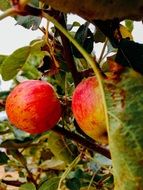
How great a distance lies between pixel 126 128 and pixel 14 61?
2.02 feet

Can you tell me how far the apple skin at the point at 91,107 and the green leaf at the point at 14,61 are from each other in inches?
15.7

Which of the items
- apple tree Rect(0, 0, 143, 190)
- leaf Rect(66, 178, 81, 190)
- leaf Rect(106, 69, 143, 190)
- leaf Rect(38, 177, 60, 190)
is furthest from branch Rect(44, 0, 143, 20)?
leaf Rect(66, 178, 81, 190)

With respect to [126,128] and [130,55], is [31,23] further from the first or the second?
Result: [126,128]

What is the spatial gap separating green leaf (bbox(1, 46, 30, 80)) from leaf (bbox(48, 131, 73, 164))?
0.55m

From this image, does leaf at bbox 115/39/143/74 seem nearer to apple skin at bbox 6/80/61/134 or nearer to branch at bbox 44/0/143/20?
branch at bbox 44/0/143/20

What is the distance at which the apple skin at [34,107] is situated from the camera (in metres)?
0.94

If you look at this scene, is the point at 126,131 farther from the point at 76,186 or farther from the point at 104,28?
the point at 76,186

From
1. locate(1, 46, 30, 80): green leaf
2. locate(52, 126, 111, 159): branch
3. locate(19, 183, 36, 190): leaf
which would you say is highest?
locate(1, 46, 30, 80): green leaf

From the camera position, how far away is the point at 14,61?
3.85ft

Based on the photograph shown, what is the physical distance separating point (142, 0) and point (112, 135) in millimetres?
191

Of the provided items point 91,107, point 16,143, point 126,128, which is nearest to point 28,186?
point 16,143

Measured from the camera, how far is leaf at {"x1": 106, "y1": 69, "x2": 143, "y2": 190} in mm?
601

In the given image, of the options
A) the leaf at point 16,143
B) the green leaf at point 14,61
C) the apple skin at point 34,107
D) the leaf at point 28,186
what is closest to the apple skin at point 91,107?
the apple skin at point 34,107

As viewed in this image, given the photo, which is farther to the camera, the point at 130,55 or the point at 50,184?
the point at 50,184
